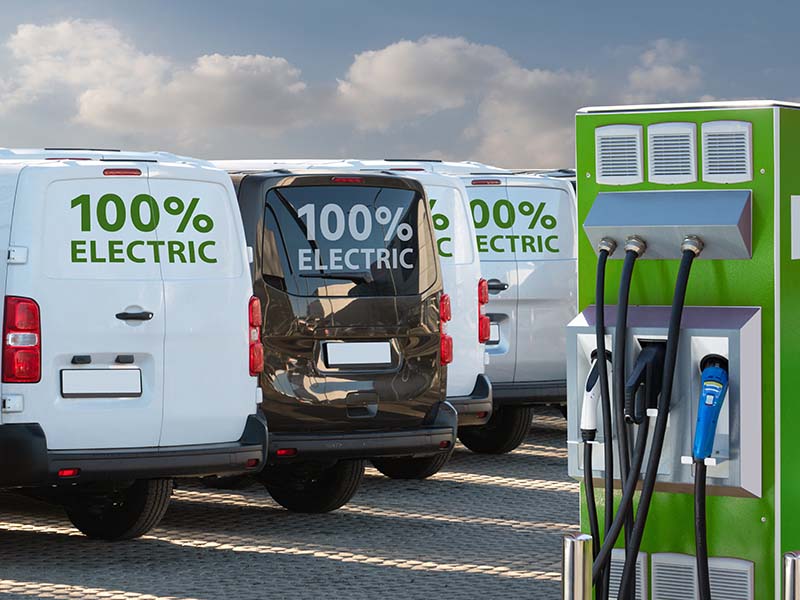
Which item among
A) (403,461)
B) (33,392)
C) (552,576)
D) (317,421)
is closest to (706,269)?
(552,576)

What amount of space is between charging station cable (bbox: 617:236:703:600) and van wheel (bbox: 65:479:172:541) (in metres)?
4.53

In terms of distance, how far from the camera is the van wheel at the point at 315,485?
35.0 feet

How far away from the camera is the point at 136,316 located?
878cm

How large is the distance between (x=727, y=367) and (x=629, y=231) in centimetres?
52

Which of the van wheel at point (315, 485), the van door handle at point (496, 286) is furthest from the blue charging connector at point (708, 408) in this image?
the van door handle at point (496, 286)

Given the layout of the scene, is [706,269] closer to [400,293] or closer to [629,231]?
[629,231]

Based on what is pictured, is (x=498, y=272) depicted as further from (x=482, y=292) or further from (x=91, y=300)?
A: (x=91, y=300)

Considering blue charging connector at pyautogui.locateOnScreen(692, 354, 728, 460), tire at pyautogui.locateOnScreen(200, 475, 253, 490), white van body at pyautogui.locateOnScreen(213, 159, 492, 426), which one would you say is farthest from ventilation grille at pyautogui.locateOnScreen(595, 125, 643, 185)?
tire at pyautogui.locateOnScreen(200, 475, 253, 490)

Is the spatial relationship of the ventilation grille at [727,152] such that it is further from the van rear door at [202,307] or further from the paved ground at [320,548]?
the van rear door at [202,307]

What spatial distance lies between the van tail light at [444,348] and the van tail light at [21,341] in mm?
2814

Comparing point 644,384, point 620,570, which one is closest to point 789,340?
point 644,384

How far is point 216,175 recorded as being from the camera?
9273 mm

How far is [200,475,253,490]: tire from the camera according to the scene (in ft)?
38.3

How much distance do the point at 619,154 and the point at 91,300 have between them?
387 cm
